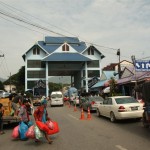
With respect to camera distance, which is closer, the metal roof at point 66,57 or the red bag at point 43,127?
the red bag at point 43,127

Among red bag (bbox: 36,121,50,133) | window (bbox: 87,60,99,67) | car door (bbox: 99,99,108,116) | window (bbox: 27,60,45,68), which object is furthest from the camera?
window (bbox: 87,60,99,67)

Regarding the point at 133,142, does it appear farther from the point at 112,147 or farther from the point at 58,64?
the point at 58,64

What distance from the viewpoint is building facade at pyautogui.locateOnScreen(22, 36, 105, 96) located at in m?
62.3

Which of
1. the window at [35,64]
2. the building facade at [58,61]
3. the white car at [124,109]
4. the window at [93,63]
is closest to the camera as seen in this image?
the white car at [124,109]

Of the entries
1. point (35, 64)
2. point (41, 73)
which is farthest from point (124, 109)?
point (35, 64)

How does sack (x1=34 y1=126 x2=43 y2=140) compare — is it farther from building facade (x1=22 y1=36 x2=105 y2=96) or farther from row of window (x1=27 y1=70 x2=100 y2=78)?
row of window (x1=27 y1=70 x2=100 y2=78)

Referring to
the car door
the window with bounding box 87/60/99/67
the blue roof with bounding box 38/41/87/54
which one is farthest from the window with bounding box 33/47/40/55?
the car door

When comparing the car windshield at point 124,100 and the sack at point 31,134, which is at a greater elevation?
the car windshield at point 124,100

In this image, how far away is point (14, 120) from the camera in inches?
554

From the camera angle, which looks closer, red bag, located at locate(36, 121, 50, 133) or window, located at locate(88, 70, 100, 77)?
red bag, located at locate(36, 121, 50, 133)

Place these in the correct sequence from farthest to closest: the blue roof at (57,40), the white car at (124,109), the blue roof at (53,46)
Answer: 1. the blue roof at (57,40)
2. the blue roof at (53,46)
3. the white car at (124,109)

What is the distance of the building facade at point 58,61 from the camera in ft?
204

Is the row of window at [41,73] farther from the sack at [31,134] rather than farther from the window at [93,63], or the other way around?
the sack at [31,134]

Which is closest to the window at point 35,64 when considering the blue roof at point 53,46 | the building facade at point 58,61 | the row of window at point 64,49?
the building facade at point 58,61
